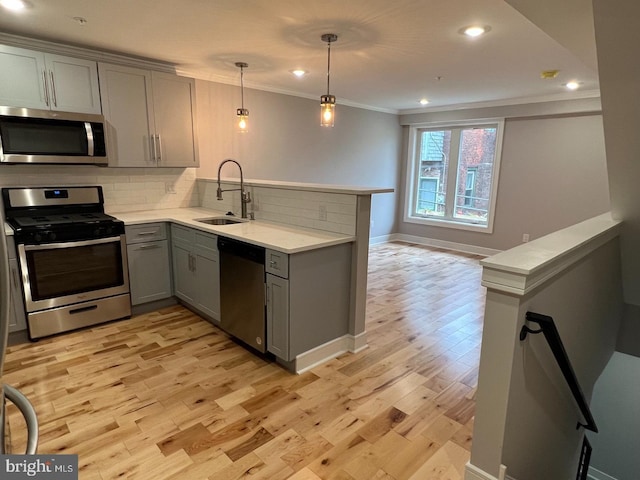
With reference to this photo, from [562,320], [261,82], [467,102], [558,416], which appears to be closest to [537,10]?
[562,320]

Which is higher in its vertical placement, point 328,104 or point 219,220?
point 328,104

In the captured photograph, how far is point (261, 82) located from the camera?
4793 millimetres

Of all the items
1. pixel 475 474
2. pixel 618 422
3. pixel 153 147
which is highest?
pixel 153 147

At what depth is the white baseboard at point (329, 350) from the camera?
108 inches

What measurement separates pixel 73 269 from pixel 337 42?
2937 mm

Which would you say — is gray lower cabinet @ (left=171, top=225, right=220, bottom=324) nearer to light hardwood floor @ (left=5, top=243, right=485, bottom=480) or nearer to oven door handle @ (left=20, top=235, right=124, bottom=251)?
light hardwood floor @ (left=5, top=243, right=485, bottom=480)

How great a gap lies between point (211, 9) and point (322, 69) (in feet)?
5.68

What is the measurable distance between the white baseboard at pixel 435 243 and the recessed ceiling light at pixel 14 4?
5593mm

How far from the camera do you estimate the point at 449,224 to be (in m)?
6.86

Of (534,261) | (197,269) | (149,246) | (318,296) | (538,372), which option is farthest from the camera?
(149,246)

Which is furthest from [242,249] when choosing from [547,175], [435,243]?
[435,243]

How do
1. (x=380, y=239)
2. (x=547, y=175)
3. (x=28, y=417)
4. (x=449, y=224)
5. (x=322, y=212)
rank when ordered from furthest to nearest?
(x=380, y=239) → (x=449, y=224) → (x=547, y=175) → (x=322, y=212) → (x=28, y=417)

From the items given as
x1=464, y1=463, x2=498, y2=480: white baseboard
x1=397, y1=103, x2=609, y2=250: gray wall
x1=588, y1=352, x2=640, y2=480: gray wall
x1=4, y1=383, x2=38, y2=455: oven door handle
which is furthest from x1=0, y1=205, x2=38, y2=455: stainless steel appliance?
x1=397, y1=103, x2=609, y2=250: gray wall

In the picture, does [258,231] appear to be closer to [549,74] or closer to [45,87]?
[45,87]
